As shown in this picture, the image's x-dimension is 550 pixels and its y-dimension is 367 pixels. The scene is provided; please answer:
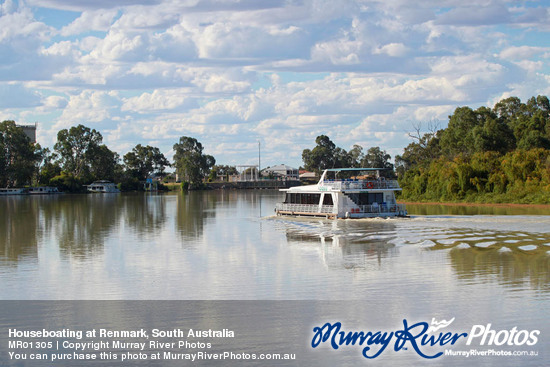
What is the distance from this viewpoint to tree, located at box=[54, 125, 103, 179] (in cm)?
16088

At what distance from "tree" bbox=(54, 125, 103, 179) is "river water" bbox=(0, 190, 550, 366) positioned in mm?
119489

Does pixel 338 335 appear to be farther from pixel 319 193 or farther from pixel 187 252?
pixel 319 193

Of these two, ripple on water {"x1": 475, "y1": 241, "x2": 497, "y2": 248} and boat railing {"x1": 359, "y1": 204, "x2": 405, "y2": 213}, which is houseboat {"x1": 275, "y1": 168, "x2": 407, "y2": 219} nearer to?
boat railing {"x1": 359, "y1": 204, "x2": 405, "y2": 213}

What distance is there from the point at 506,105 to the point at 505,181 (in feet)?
116

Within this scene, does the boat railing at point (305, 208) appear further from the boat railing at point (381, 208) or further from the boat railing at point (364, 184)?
the boat railing at point (381, 208)

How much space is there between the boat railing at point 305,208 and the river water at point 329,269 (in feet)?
15.1

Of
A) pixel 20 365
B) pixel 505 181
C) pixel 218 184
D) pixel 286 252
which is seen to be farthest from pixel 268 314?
pixel 218 184

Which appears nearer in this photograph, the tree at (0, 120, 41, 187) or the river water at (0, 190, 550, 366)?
Result: the river water at (0, 190, 550, 366)

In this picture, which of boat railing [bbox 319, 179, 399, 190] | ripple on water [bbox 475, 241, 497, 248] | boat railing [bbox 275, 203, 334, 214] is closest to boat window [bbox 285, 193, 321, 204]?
boat railing [bbox 275, 203, 334, 214]

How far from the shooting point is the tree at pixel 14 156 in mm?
141750

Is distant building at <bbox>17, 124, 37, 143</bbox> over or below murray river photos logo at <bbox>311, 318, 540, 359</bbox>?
over

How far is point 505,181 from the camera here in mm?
72562

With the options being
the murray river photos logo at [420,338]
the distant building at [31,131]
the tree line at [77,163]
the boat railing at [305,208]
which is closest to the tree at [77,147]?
the tree line at [77,163]

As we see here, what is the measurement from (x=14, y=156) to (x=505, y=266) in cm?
13689
